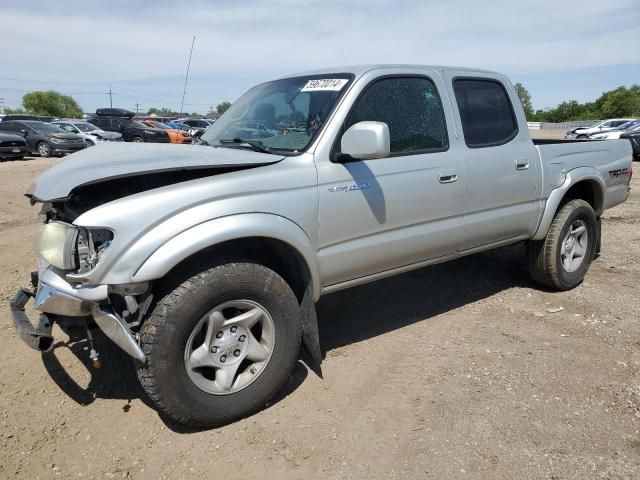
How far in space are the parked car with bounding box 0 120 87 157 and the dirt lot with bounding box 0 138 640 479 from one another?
57.4ft

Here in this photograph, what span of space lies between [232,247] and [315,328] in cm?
69

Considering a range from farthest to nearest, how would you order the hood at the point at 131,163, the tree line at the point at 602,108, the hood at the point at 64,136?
the tree line at the point at 602,108
the hood at the point at 64,136
the hood at the point at 131,163

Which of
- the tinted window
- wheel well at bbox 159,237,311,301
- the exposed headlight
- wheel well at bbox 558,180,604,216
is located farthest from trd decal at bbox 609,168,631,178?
the exposed headlight

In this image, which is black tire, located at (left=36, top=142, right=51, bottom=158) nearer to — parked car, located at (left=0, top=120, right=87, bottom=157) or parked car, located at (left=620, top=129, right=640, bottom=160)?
parked car, located at (left=0, top=120, right=87, bottom=157)

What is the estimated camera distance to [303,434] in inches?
111

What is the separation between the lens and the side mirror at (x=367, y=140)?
2920 mm

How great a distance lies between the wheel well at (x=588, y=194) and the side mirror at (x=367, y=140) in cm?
266

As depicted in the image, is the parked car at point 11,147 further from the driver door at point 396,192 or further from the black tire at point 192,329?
the black tire at point 192,329

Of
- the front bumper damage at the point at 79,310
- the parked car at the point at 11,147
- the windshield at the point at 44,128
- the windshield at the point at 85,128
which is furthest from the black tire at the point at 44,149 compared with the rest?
the front bumper damage at the point at 79,310

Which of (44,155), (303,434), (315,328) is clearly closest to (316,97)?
(315,328)

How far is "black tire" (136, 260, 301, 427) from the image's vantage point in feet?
8.41

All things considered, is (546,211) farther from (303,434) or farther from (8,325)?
(8,325)

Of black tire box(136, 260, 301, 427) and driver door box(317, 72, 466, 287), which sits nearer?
black tire box(136, 260, 301, 427)

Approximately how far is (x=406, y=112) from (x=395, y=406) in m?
1.93
